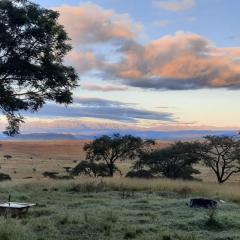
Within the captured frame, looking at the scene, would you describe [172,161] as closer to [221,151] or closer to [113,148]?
[221,151]

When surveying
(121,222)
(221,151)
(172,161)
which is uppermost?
(221,151)

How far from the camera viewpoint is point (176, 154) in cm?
5281

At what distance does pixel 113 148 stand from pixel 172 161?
24.5ft

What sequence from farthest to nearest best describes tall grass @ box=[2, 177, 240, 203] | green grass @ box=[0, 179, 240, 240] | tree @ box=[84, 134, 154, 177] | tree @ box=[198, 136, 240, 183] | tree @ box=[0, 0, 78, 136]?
tree @ box=[84, 134, 154, 177] → tree @ box=[198, 136, 240, 183] → tall grass @ box=[2, 177, 240, 203] → tree @ box=[0, 0, 78, 136] → green grass @ box=[0, 179, 240, 240]

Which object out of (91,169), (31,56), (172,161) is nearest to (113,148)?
(91,169)

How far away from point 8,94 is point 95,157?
37393 millimetres

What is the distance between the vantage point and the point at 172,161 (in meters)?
54.1

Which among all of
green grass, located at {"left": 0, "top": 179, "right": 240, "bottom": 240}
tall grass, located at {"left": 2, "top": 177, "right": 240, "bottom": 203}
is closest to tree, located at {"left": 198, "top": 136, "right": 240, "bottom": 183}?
tall grass, located at {"left": 2, "top": 177, "right": 240, "bottom": 203}

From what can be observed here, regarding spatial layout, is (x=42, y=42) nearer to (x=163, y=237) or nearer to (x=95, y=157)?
(x=163, y=237)

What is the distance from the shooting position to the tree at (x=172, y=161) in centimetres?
5259

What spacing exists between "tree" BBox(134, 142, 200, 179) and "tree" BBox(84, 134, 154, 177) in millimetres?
2985

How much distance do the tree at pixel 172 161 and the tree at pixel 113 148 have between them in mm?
2985

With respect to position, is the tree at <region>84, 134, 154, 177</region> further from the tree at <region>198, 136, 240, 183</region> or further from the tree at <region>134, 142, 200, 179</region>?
the tree at <region>198, 136, 240, 183</region>

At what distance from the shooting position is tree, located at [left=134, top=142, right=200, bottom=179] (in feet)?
173
